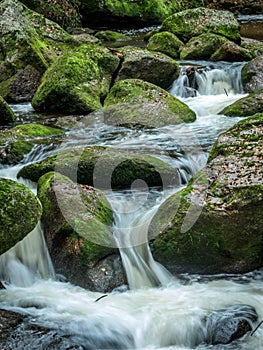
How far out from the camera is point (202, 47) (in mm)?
11805

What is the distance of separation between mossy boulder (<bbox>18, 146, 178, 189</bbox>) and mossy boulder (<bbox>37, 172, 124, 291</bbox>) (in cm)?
63

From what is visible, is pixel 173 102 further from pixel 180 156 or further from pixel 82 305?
pixel 82 305

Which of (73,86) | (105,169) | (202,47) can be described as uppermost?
(202,47)

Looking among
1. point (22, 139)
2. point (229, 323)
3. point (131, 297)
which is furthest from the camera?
point (22, 139)

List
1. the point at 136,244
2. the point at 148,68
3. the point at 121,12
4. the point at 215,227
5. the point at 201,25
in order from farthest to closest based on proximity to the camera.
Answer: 1. the point at 121,12
2. the point at 201,25
3. the point at 148,68
4. the point at 136,244
5. the point at 215,227

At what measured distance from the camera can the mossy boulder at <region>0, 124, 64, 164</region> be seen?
22.6 feet

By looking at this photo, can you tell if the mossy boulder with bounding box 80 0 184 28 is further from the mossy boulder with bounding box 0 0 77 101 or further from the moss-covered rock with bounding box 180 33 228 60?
the moss-covered rock with bounding box 180 33 228 60

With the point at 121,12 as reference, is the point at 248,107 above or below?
below

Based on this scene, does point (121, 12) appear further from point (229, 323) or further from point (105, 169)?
point (229, 323)

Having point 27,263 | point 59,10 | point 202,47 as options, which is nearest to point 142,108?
point 27,263

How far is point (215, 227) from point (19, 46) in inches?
277

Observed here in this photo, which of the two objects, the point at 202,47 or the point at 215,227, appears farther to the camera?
the point at 202,47

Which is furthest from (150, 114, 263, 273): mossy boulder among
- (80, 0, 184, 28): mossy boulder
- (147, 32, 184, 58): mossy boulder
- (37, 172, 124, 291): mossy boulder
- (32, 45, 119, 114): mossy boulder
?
(80, 0, 184, 28): mossy boulder

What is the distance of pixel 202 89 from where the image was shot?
10.4m
